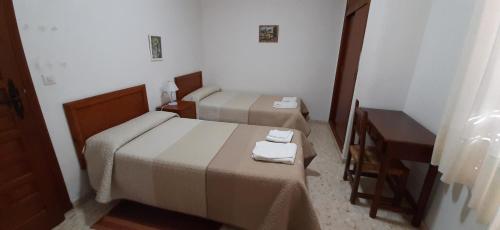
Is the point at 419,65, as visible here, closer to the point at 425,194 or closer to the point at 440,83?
the point at 440,83

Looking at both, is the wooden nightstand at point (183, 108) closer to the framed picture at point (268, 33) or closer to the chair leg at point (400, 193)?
the framed picture at point (268, 33)

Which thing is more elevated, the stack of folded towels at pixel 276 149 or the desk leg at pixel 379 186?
the stack of folded towels at pixel 276 149

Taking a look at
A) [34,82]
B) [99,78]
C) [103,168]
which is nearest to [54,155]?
[103,168]

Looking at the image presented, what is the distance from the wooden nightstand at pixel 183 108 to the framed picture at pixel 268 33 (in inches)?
71.3

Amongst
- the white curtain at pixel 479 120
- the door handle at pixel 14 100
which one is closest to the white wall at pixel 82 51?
the door handle at pixel 14 100

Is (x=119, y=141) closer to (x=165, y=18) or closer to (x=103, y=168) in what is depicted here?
(x=103, y=168)

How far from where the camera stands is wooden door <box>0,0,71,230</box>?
1392 millimetres

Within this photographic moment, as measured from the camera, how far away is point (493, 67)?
1072mm

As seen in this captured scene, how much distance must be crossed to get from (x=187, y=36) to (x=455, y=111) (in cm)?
347

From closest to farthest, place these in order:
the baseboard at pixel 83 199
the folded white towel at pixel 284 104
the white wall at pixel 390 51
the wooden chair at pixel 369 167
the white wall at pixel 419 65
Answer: the white wall at pixel 419 65 < the wooden chair at pixel 369 167 < the baseboard at pixel 83 199 < the white wall at pixel 390 51 < the folded white towel at pixel 284 104

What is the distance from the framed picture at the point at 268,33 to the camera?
3.86m

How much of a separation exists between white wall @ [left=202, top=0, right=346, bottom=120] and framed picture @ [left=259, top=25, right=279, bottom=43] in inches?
2.7

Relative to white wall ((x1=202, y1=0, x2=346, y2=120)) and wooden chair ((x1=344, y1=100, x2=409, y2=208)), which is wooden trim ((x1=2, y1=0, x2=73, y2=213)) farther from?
white wall ((x1=202, y1=0, x2=346, y2=120))

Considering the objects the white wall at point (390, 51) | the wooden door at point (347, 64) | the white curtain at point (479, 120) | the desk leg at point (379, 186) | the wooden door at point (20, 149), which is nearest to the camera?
the white curtain at point (479, 120)
